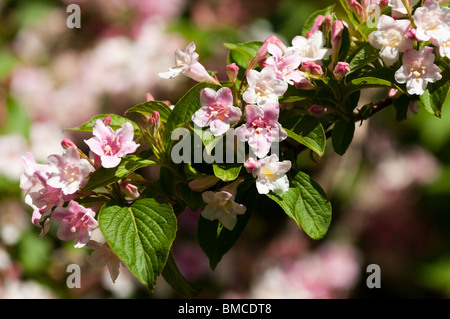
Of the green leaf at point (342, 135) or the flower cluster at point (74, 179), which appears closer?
the flower cluster at point (74, 179)

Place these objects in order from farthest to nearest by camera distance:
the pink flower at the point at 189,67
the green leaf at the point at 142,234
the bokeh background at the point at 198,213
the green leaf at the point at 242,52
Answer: the bokeh background at the point at 198,213, the green leaf at the point at 242,52, the pink flower at the point at 189,67, the green leaf at the point at 142,234

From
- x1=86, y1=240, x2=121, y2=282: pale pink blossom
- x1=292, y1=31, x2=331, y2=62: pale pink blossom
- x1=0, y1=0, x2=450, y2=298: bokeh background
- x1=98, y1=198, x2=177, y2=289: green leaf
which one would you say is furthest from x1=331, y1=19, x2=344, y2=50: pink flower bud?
x1=0, y1=0, x2=450, y2=298: bokeh background

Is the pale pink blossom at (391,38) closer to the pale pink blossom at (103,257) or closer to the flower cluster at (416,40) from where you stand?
the flower cluster at (416,40)

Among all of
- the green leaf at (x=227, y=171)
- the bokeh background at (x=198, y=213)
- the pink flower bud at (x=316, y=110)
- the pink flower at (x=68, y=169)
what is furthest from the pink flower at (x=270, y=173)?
the bokeh background at (x=198, y=213)

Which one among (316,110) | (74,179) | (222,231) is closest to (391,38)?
(316,110)

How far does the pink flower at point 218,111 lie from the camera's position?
793 mm

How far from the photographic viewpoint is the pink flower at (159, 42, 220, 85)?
2.91 ft

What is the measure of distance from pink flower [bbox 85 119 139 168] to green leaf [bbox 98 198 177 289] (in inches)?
2.9

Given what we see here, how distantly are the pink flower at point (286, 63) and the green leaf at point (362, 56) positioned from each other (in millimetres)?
82

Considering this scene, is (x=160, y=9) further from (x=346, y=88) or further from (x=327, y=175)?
(x=346, y=88)

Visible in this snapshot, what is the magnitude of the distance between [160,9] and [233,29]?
0.35 metres

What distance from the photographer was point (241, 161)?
2.69ft
